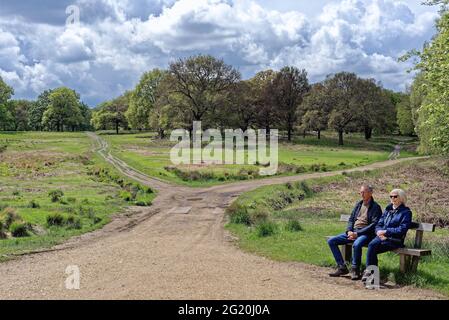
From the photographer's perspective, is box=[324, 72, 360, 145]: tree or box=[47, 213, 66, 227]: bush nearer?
box=[47, 213, 66, 227]: bush

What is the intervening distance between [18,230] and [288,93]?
300 ft

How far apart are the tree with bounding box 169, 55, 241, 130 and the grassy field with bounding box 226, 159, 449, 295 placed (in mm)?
38344

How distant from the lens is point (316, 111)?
304 ft

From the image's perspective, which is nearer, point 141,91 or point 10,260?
point 10,260

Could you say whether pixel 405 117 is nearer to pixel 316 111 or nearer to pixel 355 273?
pixel 316 111

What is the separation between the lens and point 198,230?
67.5ft

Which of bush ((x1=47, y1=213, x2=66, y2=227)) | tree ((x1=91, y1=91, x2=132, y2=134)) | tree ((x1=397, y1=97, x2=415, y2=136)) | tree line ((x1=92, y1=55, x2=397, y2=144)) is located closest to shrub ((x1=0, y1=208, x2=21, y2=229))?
bush ((x1=47, y1=213, x2=66, y2=227))

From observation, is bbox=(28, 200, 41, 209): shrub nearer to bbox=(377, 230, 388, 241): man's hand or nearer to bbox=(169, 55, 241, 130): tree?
bbox=(377, 230, 388, 241): man's hand

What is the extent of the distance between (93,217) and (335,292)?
1588cm

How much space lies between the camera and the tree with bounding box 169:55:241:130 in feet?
270

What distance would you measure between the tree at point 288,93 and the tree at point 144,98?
28932 mm
